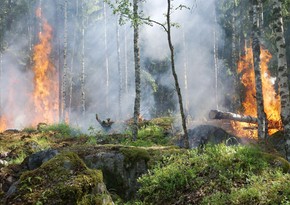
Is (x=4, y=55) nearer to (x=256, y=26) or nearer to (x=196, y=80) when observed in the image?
(x=196, y=80)

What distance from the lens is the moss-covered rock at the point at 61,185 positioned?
4.77 m

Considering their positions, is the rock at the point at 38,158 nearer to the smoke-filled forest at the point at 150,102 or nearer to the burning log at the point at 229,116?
the smoke-filled forest at the point at 150,102

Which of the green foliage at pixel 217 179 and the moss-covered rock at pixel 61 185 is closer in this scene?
the moss-covered rock at pixel 61 185

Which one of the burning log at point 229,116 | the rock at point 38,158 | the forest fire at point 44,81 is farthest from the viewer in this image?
the forest fire at point 44,81

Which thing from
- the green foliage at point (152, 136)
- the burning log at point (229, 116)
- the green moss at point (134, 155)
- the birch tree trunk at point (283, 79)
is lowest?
the green foliage at point (152, 136)

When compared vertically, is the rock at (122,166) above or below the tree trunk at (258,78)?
below

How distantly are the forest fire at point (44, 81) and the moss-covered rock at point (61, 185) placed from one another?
30798 millimetres

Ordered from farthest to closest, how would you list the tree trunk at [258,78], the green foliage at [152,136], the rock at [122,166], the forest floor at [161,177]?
the green foliage at [152,136] → the tree trunk at [258,78] → the rock at [122,166] → the forest floor at [161,177]

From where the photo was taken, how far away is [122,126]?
2103 centimetres

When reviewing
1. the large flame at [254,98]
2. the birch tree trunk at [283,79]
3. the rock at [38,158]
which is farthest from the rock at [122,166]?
the large flame at [254,98]

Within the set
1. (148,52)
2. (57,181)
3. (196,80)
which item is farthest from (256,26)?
(148,52)

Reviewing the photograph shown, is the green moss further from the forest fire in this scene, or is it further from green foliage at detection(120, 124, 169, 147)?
the forest fire

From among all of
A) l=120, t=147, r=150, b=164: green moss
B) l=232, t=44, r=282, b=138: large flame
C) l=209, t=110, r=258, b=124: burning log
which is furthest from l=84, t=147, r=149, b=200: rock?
l=209, t=110, r=258, b=124: burning log

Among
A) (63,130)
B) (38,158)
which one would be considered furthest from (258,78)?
(63,130)
